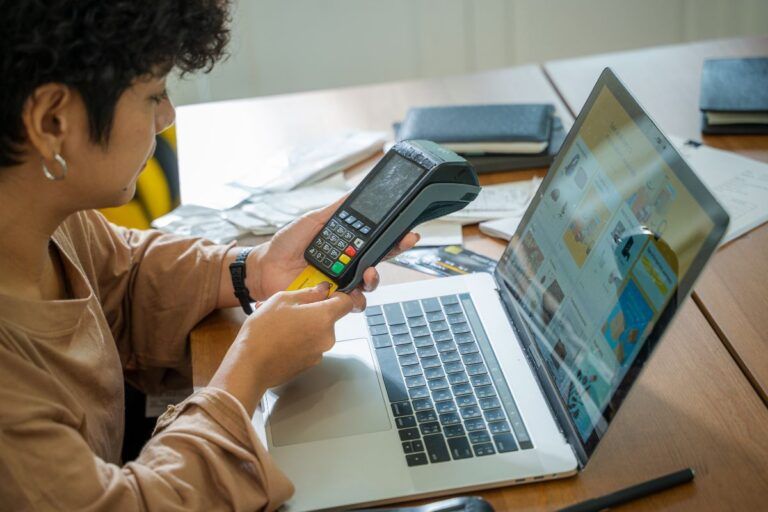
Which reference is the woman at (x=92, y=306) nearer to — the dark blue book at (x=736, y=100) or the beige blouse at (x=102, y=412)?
the beige blouse at (x=102, y=412)

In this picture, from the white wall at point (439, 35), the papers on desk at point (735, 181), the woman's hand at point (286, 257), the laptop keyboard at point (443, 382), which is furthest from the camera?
the white wall at point (439, 35)

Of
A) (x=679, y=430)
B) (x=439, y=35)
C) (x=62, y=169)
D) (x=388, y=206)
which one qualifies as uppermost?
(x=62, y=169)

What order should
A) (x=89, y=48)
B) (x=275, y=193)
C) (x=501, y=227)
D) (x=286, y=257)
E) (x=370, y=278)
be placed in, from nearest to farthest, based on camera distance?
1. (x=89, y=48)
2. (x=370, y=278)
3. (x=286, y=257)
4. (x=501, y=227)
5. (x=275, y=193)

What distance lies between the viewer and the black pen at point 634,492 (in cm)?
83

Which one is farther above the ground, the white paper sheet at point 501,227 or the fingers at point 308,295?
the fingers at point 308,295

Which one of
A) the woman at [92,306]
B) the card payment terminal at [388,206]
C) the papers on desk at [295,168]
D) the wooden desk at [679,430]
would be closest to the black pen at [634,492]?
the wooden desk at [679,430]

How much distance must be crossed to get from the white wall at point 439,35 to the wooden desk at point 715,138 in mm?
962

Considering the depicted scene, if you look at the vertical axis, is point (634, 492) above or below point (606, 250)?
below

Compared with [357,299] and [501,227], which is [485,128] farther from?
[357,299]

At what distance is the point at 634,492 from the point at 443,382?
24 centimetres

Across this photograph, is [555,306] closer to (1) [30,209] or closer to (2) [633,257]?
(2) [633,257]

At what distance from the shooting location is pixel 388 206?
3.59 ft

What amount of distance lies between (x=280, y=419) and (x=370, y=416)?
89 millimetres

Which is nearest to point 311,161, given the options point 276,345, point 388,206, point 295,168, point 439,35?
point 295,168
